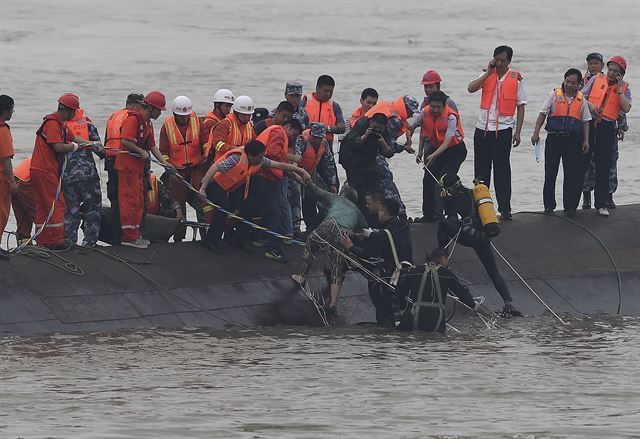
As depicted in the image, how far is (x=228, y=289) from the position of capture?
1961 cm

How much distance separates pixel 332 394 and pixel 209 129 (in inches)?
224

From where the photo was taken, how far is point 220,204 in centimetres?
1952

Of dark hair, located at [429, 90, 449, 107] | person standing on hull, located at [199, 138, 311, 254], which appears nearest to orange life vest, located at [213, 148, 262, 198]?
person standing on hull, located at [199, 138, 311, 254]

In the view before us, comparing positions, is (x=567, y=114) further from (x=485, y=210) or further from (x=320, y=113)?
(x=320, y=113)

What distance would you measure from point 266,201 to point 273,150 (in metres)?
0.77

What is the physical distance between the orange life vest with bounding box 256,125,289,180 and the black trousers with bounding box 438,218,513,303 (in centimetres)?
239

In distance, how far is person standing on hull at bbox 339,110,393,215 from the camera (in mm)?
20406

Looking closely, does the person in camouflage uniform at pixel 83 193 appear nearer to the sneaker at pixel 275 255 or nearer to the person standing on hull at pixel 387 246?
the sneaker at pixel 275 255

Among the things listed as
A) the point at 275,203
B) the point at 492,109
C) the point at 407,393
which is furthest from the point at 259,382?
the point at 492,109

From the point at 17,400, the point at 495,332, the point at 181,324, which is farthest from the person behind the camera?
the point at 495,332

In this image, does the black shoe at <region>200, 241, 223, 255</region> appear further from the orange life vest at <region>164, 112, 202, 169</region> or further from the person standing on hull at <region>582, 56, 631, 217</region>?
the person standing on hull at <region>582, 56, 631, 217</region>

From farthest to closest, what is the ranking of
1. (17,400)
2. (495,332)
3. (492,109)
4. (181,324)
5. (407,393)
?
(492,109) → (495,332) → (181,324) → (407,393) → (17,400)

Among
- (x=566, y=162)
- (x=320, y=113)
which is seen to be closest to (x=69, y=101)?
(x=320, y=113)

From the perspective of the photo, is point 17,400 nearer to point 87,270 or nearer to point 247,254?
point 87,270
